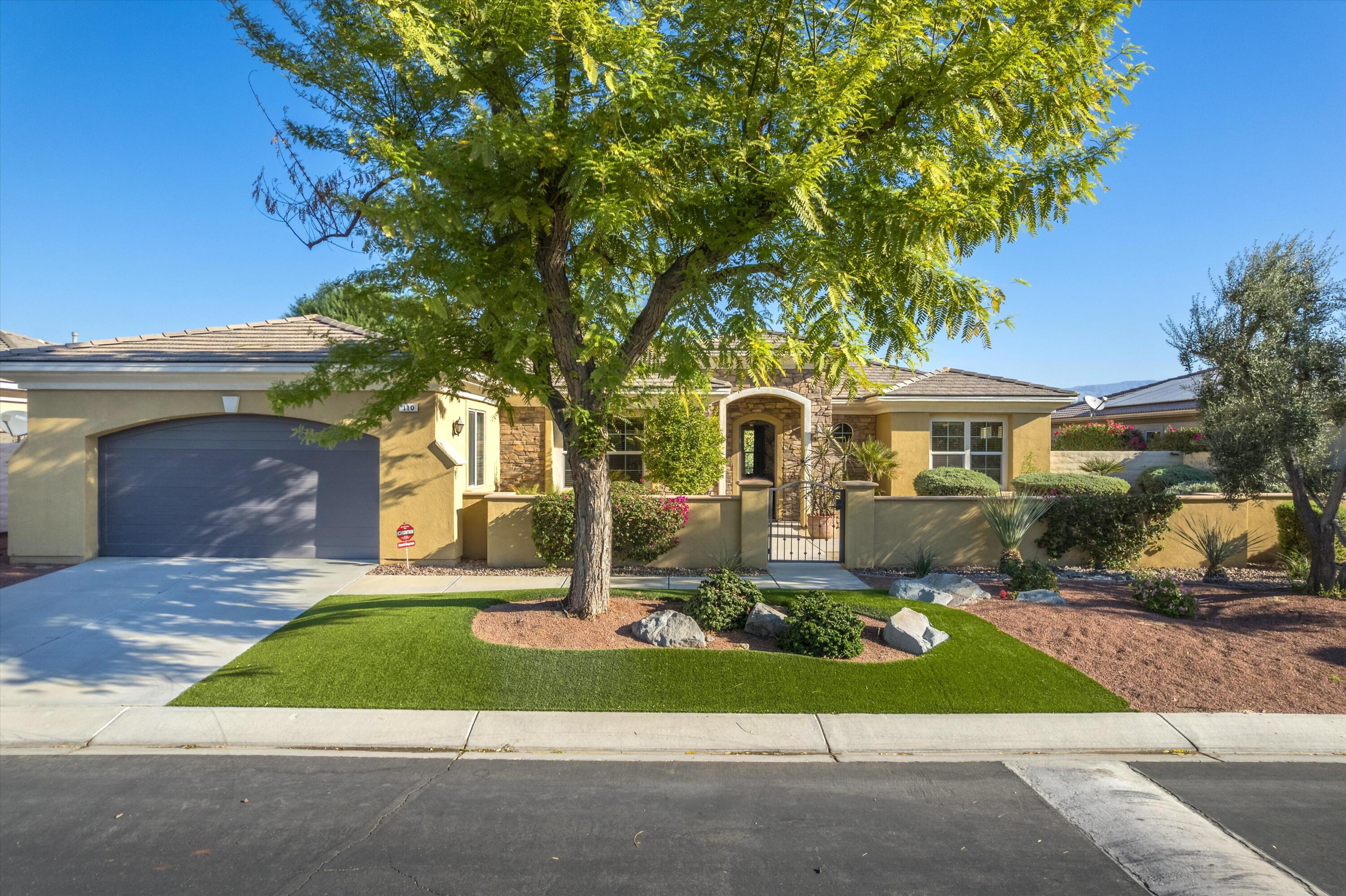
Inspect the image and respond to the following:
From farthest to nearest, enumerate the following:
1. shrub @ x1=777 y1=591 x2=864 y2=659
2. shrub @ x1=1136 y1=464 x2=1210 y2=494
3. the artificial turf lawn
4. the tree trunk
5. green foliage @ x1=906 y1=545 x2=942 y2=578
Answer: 1. shrub @ x1=1136 y1=464 x2=1210 y2=494
2. green foliage @ x1=906 y1=545 x2=942 y2=578
3. the tree trunk
4. shrub @ x1=777 y1=591 x2=864 y2=659
5. the artificial turf lawn

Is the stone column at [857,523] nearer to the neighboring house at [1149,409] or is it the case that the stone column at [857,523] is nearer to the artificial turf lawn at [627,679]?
the artificial turf lawn at [627,679]

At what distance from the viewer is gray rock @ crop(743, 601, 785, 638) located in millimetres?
7926

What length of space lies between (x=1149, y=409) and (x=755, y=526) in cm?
2211

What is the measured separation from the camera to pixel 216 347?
496 inches

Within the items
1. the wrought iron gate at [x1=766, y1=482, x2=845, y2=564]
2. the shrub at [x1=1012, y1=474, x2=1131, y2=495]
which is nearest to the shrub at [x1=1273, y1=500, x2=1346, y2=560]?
the shrub at [x1=1012, y1=474, x2=1131, y2=495]

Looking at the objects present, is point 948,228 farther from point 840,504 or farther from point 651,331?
point 840,504

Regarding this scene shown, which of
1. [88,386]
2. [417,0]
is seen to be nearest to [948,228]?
[417,0]

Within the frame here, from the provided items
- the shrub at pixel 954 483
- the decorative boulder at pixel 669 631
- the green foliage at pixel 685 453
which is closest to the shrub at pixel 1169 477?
the shrub at pixel 954 483

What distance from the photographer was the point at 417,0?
20.8 ft

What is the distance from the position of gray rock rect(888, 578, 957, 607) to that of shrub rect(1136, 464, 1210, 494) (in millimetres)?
10786

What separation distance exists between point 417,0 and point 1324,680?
10.4 meters

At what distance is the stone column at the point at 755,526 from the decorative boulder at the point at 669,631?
4.04 metres

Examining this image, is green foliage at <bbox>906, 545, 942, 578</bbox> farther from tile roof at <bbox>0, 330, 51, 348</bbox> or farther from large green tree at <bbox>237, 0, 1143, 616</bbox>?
tile roof at <bbox>0, 330, 51, 348</bbox>

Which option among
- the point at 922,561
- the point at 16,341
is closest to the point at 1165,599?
the point at 922,561
